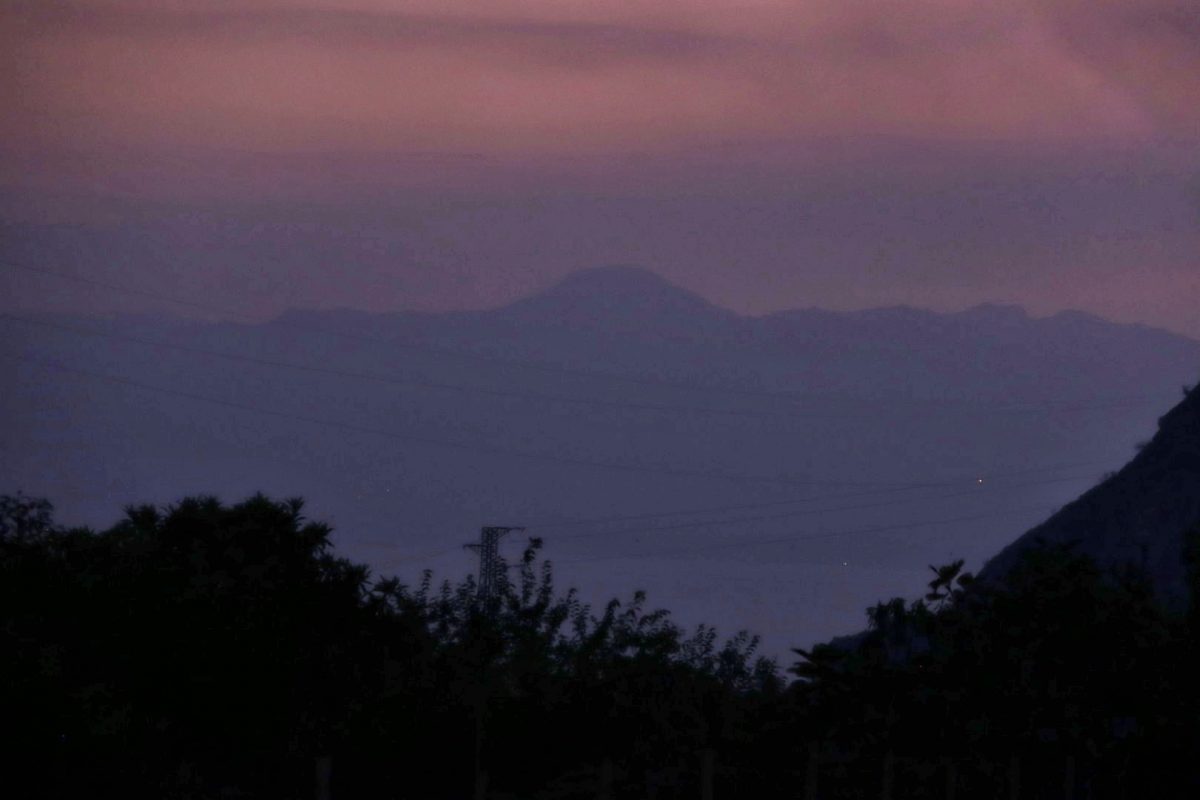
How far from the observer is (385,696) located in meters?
15.6

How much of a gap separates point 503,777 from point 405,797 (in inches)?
63.7

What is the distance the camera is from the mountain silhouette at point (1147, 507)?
61.3 m

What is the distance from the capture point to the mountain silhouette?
6134cm

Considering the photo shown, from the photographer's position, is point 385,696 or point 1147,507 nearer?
point 385,696

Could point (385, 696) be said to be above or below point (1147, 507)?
below

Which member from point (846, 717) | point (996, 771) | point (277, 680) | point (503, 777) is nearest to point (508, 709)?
point (503, 777)

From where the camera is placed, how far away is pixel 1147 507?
63875 mm

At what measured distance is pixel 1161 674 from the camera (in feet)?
71.7

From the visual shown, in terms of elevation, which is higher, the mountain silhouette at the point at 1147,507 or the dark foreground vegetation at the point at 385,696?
the mountain silhouette at the point at 1147,507

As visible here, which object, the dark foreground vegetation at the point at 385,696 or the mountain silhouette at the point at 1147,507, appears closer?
the dark foreground vegetation at the point at 385,696

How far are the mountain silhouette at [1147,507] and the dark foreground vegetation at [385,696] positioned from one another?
42.4 metres

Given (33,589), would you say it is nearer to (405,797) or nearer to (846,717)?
(405,797)

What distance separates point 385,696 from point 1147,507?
55.4 metres

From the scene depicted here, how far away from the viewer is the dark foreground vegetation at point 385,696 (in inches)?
507
